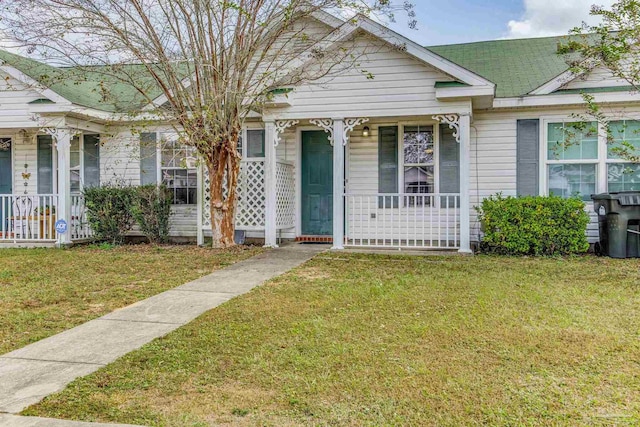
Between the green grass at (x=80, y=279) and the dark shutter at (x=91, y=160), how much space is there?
2.08 metres

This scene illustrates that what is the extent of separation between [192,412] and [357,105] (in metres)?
7.50

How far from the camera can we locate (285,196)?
34.4 ft

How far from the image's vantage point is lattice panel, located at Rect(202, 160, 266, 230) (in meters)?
10.2

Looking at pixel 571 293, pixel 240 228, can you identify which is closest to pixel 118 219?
pixel 240 228

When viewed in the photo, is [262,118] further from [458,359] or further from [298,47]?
[458,359]

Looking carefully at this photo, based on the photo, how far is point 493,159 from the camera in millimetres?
10047

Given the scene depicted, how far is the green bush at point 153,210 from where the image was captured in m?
10.5

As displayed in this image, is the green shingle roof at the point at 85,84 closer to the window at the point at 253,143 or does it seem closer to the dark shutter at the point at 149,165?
the dark shutter at the point at 149,165

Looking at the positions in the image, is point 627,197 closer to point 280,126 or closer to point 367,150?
point 367,150

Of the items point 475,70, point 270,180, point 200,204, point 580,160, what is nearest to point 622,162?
point 580,160

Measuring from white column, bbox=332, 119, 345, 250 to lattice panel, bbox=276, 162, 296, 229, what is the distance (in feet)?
4.35

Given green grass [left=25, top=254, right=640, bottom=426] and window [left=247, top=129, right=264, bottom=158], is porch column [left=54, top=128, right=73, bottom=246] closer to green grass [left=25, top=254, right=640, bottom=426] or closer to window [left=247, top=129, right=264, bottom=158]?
window [left=247, top=129, right=264, bottom=158]

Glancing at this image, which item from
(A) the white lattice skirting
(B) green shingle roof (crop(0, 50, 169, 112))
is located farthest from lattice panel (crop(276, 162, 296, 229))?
(B) green shingle roof (crop(0, 50, 169, 112))

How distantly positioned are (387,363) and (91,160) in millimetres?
10482
